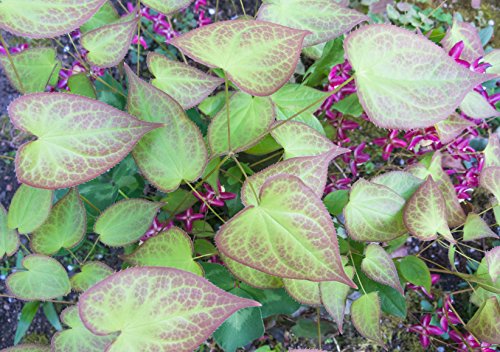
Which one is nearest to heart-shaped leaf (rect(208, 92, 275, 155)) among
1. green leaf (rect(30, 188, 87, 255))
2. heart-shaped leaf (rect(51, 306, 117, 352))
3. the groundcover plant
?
the groundcover plant

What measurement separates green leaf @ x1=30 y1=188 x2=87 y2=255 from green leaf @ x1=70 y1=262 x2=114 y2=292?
0.05 metres

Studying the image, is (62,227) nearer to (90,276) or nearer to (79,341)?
(90,276)

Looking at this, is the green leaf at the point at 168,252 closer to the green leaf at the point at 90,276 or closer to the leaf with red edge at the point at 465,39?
the green leaf at the point at 90,276

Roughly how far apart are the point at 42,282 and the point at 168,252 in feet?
0.75

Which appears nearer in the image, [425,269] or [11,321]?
[425,269]

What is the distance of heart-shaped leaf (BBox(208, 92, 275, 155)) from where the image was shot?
2.96 ft

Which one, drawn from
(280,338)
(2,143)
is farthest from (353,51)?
(2,143)

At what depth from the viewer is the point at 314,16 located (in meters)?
0.91

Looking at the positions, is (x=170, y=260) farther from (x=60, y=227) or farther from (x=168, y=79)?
(x=168, y=79)

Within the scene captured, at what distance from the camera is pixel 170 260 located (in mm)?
850

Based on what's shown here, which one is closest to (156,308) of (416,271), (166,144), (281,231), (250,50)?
(281,231)

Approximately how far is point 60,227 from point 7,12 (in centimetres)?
38

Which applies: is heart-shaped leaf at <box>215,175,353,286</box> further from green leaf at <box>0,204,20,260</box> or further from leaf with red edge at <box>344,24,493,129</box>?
green leaf at <box>0,204,20,260</box>

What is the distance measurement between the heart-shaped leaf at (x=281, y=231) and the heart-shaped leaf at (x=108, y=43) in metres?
→ 0.39
